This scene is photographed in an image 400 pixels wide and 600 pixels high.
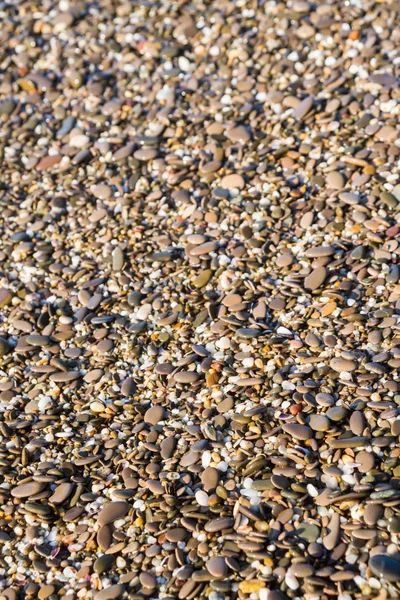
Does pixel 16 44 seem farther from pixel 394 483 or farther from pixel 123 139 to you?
pixel 394 483

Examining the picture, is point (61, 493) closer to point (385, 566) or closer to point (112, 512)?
point (112, 512)

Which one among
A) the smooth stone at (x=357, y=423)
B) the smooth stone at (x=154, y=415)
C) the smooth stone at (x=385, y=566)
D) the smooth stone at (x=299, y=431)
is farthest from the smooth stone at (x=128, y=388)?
the smooth stone at (x=385, y=566)

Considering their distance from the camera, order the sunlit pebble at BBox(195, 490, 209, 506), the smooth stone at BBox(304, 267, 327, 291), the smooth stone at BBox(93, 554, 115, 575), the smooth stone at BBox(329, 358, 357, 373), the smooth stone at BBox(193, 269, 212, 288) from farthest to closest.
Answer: the smooth stone at BBox(193, 269, 212, 288) < the smooth stone at BBox(304, 267, 327, 291) < the smooth stone at BBox(329, 358, 357, 373) < the sunlit pebble at BBox(195, 490, 209, 506) < the smooth stone at BBox(93, 554, 115, 575)

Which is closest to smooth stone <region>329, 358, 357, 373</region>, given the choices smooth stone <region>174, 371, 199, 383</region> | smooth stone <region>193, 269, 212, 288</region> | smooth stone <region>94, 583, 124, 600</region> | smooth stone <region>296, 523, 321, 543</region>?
smooth stone <region>174, 371, 199, 383</region>

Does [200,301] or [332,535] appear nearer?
[332,535]

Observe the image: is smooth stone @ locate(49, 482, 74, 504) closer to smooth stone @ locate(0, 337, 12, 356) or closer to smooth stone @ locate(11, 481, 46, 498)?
smooth stone @ locate(11, 481, 46, 498)

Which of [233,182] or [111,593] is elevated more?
[233,182]

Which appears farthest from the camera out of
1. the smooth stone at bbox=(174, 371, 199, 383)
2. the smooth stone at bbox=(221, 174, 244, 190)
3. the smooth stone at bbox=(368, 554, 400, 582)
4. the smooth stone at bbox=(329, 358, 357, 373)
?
the smooth stone at bbox=(221, 174, 244, 190)

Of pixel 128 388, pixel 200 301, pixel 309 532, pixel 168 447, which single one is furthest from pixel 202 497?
pixel 200 301
